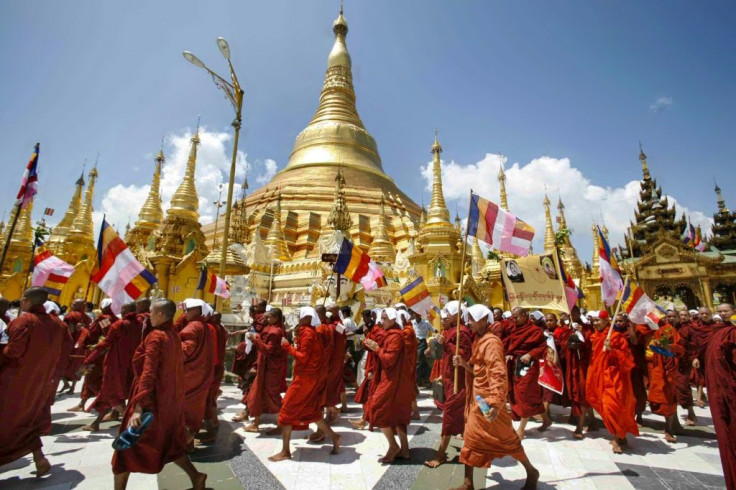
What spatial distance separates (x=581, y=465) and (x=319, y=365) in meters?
3.35

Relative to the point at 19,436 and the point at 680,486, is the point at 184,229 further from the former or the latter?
the point at 680,486

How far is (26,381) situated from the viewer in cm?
396

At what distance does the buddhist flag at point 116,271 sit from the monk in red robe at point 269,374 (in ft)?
9.05

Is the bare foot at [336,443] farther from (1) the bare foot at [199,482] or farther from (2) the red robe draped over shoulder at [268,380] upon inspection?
(1) the bare foot at [199,482]

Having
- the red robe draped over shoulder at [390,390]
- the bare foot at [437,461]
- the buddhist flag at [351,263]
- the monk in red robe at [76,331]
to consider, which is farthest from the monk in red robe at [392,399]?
the monk in red robe at [76,331]

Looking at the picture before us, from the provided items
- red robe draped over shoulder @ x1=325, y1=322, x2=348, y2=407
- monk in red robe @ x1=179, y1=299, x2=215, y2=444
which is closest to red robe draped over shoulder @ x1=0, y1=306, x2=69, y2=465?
monk in red robe @ x1=179, y1=299, x2=215, y2=444

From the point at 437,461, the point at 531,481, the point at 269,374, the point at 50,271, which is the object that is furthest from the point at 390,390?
the point at 50,271

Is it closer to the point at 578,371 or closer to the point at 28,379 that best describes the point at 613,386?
the point at 578,371

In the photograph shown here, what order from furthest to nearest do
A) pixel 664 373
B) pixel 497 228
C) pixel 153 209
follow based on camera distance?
pixel 153 209 < pixel 664 373 < pixel 497 228

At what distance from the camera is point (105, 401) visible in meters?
5.52

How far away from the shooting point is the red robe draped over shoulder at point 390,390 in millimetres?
4590

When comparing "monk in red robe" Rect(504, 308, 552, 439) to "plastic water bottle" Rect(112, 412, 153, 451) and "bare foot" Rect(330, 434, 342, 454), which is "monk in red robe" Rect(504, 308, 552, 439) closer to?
"bare foot" Rect(330, 434, 342, 454)

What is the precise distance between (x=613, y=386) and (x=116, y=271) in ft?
25.5

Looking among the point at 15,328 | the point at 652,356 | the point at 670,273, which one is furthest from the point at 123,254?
the point at 670,273
